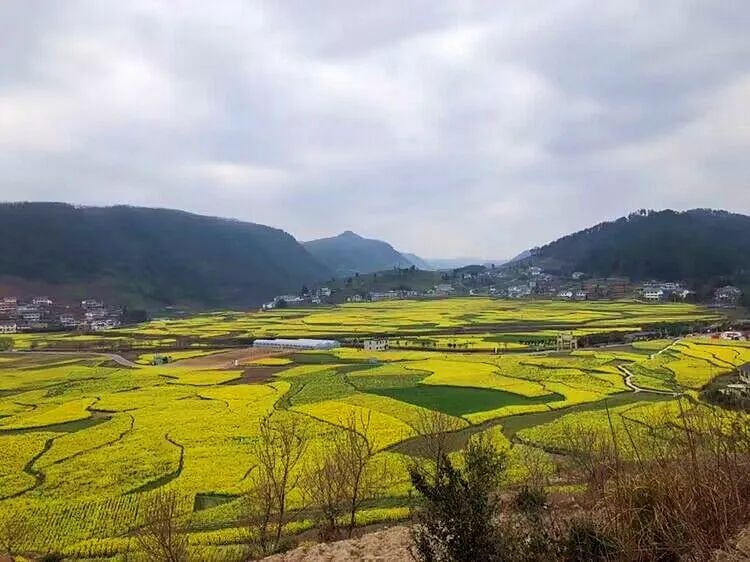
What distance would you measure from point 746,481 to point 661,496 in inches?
55.5

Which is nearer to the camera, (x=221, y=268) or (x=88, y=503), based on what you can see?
(x=88, y=503)

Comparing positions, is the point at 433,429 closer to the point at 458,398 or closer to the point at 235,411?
the point at 458,398

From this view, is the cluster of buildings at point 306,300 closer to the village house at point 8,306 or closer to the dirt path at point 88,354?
the village house at point 8,306

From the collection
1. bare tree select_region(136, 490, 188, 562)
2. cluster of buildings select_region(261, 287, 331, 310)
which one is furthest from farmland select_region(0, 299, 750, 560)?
cluster of buildings select_region(261, 287, 331, 310)

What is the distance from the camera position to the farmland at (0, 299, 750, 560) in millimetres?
17016

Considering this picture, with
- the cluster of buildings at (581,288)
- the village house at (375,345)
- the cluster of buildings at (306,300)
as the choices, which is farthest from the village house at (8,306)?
the cluster of buildings at (581,288)

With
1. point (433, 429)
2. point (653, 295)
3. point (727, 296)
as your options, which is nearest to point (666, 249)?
point (653, 295)

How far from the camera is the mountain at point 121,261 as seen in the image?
5438 inches

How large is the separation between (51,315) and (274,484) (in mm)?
112479

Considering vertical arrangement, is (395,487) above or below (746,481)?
below

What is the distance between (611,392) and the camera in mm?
31984

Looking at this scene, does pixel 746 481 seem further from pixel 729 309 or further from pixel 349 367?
pixel 729 309

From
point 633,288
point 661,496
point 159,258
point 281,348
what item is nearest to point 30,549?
point 661,496

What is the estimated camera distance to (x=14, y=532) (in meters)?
Result: 15.3
